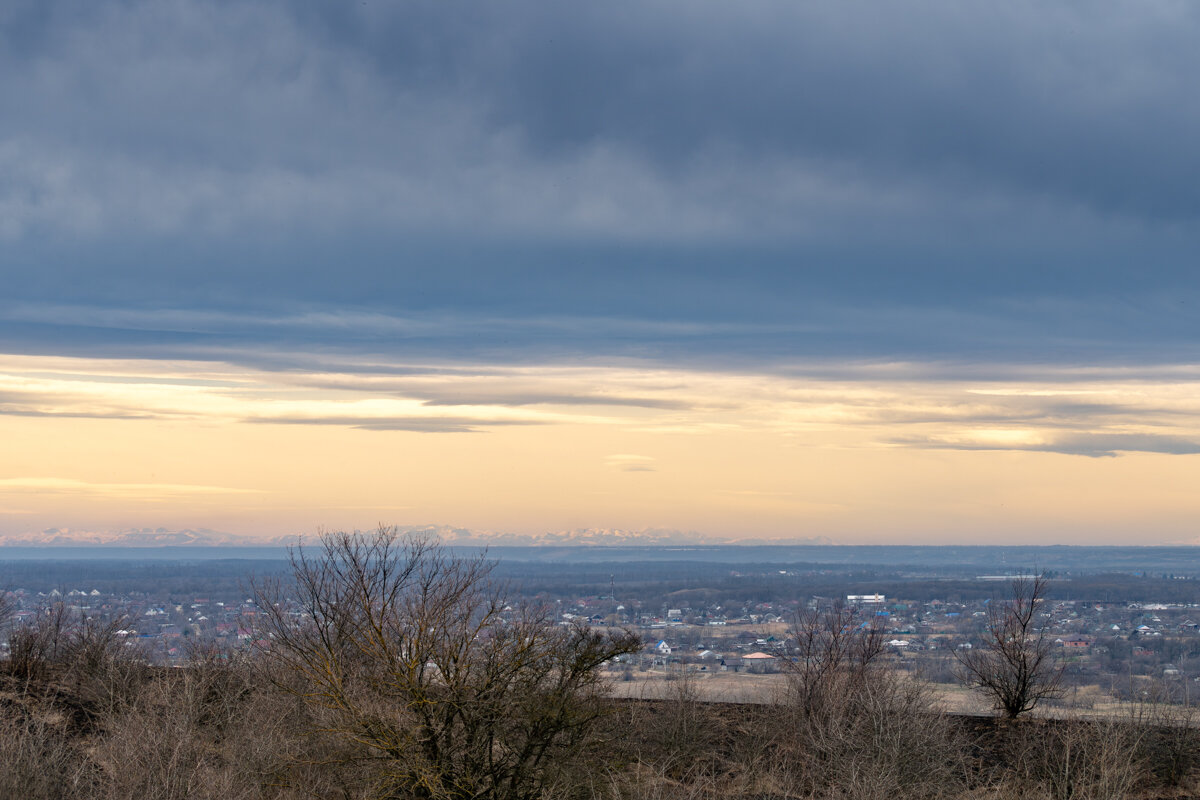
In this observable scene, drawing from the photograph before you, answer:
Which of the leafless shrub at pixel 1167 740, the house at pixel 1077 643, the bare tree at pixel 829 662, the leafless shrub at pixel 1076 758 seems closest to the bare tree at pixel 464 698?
the bare tree at pixel 829 662

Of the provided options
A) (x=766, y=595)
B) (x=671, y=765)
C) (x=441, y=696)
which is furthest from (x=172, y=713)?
(x=766, y=595)

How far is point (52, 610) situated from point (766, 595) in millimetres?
150838

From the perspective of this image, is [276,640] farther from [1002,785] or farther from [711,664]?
[711,664]

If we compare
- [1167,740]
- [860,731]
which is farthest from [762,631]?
[860,731]

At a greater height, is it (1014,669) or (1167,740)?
(1014,669)

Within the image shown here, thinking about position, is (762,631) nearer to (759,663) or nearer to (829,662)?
(759,663)

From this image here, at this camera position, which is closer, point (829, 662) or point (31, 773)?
point (31, 773)

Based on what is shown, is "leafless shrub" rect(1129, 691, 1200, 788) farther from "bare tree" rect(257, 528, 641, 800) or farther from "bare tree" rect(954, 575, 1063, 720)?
"bare tree" rect(257, 528, 641, 800)

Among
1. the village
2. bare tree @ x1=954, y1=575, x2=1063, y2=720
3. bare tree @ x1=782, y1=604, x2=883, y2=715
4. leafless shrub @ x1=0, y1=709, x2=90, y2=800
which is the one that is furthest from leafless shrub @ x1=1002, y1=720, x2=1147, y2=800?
leafless shrub @ x1=0, y1=709, x2=90, y2=800

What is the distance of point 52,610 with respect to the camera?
4812 cm

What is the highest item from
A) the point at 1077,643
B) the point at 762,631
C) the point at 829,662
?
the point at 829,662

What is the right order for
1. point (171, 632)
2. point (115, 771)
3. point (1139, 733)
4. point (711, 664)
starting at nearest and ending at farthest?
1. point (115, 771)
2. point (1139, 733)
3. point (711, 664)
4. point (171, 632)

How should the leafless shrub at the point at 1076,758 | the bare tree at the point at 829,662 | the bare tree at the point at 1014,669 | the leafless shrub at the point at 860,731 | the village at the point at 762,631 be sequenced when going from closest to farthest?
1. the leafless shrub at the point at 860,731
2. the leafless shrub at the point at 1076,758
3. the bare tree at the point at 829,662
4. the bare tree at the point at 1014,669
5. the village at the point at 762,631

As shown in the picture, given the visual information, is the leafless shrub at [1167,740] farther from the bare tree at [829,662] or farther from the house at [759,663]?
the house at [759,663]
